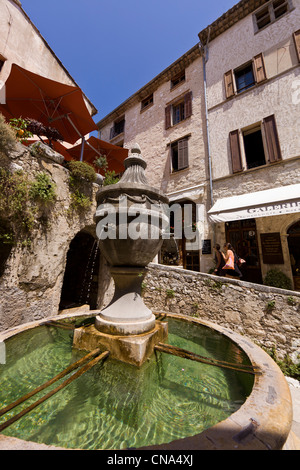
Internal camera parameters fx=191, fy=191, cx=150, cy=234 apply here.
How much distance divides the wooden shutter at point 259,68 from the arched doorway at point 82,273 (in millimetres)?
9692

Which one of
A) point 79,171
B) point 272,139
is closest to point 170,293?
point 79,171

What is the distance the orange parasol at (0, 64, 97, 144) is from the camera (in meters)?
5.66

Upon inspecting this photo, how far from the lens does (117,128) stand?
15.1 meters

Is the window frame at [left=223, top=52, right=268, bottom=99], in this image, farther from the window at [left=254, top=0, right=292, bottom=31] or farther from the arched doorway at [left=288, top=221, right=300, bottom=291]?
the arched doorway at [left=288, top=221, right=300, bottom=291]

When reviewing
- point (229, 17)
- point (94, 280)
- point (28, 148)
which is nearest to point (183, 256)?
point (94, 280)

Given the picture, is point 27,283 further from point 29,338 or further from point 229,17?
point 229,17

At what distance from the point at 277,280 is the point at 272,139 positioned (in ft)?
17.7

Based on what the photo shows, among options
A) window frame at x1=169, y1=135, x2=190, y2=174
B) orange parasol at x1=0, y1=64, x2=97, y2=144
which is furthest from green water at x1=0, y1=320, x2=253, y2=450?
window frame at x1=169, y1=135, x2=190, y2=174

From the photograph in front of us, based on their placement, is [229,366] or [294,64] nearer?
[229,366]

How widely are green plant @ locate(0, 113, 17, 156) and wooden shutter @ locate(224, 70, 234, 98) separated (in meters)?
9.35

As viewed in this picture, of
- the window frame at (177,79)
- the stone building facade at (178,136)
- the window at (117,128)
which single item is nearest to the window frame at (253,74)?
the stone building facade at (178,136)

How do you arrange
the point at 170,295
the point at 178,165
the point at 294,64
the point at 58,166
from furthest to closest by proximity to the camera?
the point at 178,165, the point at 294,64, the point at 170,295, the point at 58,166

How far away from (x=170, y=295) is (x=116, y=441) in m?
4.94

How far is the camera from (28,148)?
4.38 metres
